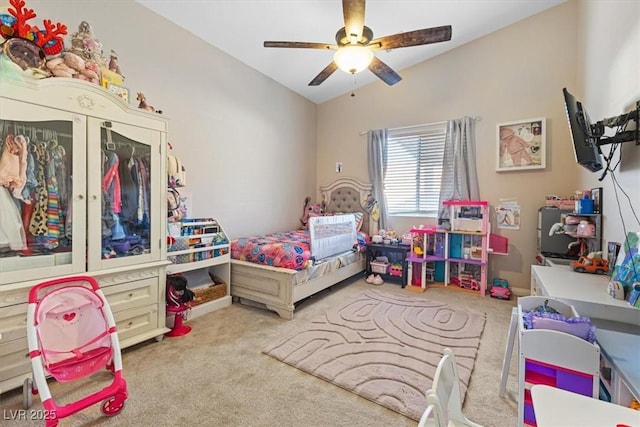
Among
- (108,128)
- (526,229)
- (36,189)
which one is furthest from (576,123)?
(36,189)

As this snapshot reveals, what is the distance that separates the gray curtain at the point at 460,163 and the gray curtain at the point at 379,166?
34.6 inches

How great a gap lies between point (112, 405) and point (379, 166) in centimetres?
406

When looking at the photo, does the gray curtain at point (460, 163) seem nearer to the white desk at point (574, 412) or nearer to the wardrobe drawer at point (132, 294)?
the white desk at point (574, 412)

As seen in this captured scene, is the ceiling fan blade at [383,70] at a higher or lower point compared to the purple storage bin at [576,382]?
higher

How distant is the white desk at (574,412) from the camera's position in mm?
701

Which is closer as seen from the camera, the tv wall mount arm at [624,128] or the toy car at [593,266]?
the tv wall mount arm at [624,128]

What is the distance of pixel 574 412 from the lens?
29.0 inches

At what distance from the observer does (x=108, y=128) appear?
6.72ft

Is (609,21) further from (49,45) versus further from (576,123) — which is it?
(49,45)

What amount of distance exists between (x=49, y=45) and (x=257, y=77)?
2.49 m

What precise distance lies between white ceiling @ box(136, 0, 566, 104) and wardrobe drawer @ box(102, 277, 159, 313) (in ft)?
8.72

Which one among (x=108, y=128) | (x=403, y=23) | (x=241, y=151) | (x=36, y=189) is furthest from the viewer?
(x=241, y=151)

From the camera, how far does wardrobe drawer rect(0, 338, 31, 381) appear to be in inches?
64.5

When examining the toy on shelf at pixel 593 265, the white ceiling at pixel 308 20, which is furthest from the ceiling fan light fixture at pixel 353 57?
the toy on shelf at pixel 593 265
